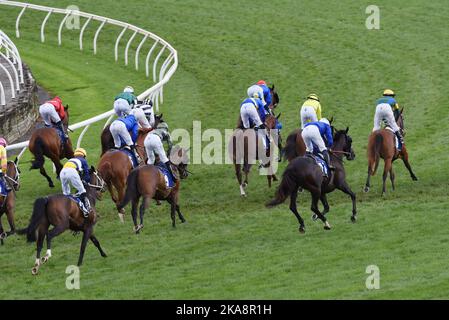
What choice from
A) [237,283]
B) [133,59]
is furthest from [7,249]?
[133,59]

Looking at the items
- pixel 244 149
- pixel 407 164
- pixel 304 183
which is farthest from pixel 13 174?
pixel 407 164

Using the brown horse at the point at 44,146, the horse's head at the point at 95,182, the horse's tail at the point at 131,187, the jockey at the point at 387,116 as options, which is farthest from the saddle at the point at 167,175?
the jockey at the point at 387,116

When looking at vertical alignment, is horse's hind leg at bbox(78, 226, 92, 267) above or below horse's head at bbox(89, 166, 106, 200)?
below

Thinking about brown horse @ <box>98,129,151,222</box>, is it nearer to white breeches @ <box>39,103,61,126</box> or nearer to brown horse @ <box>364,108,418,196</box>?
white breeches @ <box>39,103,61,126</box>

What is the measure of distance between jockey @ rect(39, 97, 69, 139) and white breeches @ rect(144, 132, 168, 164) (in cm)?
261

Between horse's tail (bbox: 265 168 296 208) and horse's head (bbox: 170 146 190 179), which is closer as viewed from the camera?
horse's tail (bbox: 265 168 296 208)

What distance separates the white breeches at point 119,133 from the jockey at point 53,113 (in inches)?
63.1

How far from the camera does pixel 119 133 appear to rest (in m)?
18.7

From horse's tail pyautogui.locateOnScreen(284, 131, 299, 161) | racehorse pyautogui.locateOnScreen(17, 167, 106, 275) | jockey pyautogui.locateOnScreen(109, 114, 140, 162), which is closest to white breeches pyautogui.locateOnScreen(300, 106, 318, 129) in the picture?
horse's tail pyautogui.locateOnScreen(284, 131, 299, 161)

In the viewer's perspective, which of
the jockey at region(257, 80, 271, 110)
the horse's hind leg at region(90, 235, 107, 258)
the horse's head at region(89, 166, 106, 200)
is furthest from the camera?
the jockey at region(257, 80, 271, 110)

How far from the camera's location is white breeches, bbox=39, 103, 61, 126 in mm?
19828

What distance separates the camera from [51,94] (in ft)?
90.9

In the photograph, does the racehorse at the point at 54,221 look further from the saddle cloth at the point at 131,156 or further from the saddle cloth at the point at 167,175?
the saddle cloth at the point at 131,156
